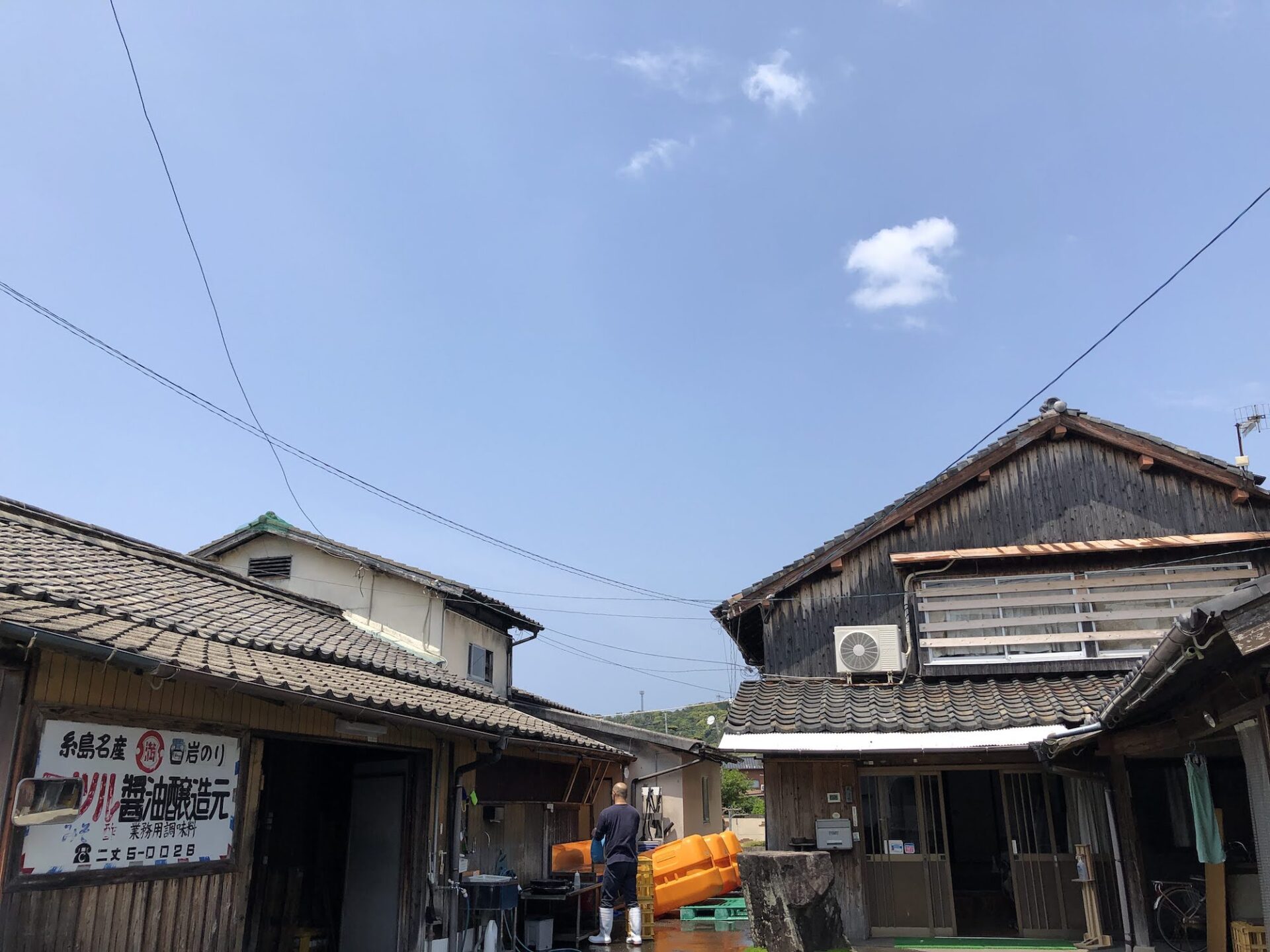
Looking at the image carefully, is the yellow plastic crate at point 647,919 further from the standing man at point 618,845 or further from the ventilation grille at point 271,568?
the ventilation grille at point 271,568

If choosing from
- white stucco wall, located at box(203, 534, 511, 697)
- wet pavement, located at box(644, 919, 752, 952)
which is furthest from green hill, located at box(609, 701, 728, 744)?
wet pavement, located at box(644, 919, 752, 952)

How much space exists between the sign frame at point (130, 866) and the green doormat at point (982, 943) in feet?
27.1

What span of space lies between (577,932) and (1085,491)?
400 inches

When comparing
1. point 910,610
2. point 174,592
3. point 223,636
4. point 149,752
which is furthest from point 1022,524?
point 149,752

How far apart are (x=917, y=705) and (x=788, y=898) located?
133 inches

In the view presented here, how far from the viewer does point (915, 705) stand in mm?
12844

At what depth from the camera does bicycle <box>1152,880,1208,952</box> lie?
1112cm

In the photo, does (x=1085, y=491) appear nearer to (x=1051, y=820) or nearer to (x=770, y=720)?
(x=1051, y=820)

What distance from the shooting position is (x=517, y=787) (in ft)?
51.0

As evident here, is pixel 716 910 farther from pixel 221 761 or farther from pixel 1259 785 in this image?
pixel 1259 785

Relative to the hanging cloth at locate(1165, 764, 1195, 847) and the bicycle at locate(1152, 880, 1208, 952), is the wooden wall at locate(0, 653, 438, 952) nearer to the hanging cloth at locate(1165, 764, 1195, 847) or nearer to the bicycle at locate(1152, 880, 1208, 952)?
the bicycle at locate(1152, 880, 1208, 952)

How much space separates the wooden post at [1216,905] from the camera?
978 cm

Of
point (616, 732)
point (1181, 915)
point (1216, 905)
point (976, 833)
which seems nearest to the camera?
point (1216, 905)

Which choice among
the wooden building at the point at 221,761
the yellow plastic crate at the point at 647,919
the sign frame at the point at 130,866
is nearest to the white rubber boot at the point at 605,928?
the yellow plastic crate at the point at 647,919
